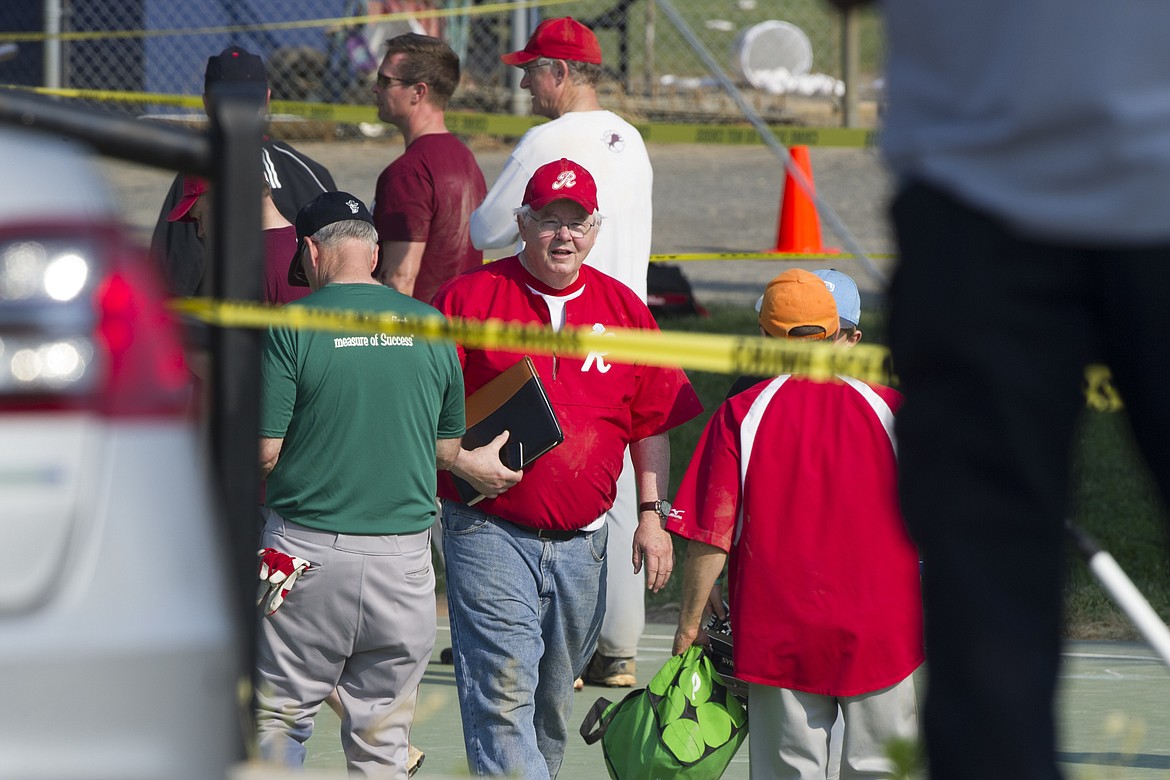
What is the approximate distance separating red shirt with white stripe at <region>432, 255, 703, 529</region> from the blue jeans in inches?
3.7

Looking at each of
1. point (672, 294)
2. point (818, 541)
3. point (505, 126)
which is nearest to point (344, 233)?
point (818, 541)

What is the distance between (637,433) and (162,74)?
14457 mm

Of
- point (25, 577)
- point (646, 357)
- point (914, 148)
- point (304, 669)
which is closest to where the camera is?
point (25, 577)

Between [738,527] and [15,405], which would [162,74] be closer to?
[738,527]

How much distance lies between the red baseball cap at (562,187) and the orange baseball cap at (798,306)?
39.0 inches

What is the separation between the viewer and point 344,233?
5.38 m

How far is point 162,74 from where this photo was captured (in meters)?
19.0

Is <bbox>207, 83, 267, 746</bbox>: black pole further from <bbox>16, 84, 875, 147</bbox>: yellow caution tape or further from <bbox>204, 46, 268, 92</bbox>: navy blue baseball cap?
<bbox>16, 84, 875, 147</bbox>: yellow caution tape

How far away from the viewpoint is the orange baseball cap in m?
4.95

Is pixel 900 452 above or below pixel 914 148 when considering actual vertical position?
below

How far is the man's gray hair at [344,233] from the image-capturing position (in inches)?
212

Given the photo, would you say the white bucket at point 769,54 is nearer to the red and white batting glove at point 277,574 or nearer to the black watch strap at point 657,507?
the black watch strap at point 657,507

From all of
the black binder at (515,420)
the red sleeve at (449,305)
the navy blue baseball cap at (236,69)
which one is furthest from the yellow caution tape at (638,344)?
the navy blue baseball cap at (236,69)

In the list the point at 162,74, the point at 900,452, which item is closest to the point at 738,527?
the point at 900,452
